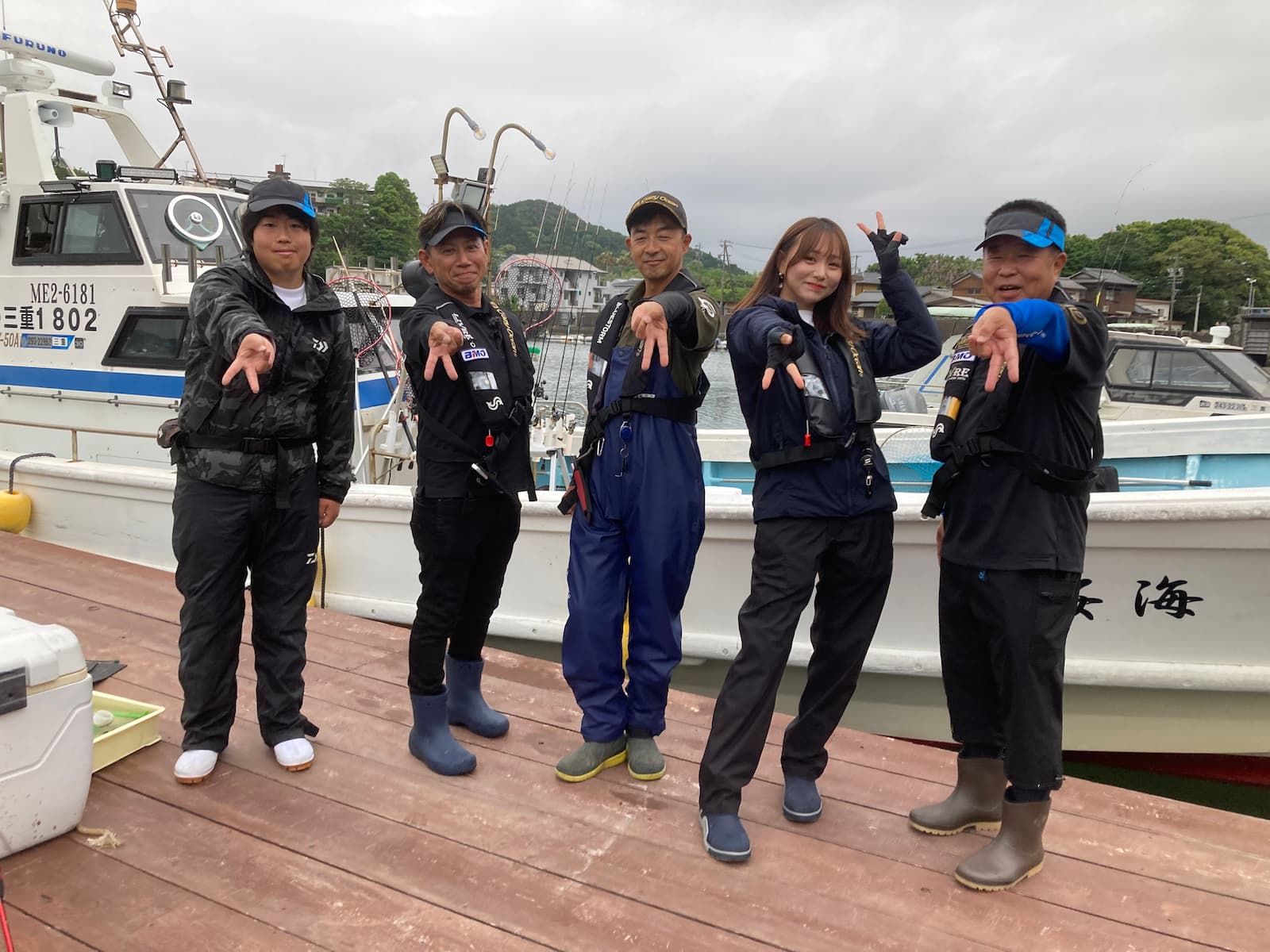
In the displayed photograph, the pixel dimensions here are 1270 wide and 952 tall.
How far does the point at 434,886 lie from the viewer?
2.03 m

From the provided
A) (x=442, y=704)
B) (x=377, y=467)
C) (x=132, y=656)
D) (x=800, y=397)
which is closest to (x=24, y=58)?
(x=377, y=467)

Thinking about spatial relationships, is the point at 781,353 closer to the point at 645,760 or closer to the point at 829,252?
the point at 829,252

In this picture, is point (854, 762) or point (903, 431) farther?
point (903, 431)

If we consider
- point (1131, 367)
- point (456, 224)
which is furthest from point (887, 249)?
point (1131, 367)

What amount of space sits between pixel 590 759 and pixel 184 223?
504 centimetres

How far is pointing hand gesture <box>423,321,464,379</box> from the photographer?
227cm

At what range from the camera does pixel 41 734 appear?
6.68ft

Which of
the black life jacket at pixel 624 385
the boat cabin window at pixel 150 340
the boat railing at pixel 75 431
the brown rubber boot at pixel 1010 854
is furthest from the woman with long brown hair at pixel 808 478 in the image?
the boat cabin window at pixel 150 340

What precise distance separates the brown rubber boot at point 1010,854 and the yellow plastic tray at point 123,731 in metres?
2.46

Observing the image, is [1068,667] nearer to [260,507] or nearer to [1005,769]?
[1005,769]

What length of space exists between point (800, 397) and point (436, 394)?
1.06m

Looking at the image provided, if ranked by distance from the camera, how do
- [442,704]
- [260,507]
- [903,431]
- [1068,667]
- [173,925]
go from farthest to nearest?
[903,431]
[1068,667]
[442,704]
[260,507]
[173,925]

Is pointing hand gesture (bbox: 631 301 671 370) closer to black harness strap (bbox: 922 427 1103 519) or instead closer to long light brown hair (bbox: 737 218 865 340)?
long light brown hair (bbox: 737 218 865 340)

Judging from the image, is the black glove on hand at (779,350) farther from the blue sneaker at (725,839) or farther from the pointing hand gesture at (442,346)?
the blue sneaker at (725,839)
